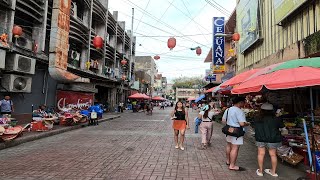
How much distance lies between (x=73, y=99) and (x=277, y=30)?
47.6 feet

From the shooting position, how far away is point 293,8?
37.5 feet

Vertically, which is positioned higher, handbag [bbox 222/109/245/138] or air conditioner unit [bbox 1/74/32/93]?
air conditioner unit [bbox 1/74/32/93]

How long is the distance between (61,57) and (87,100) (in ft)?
23.9

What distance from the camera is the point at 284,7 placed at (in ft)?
40.7

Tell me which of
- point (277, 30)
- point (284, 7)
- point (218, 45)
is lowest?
point (277, 30)

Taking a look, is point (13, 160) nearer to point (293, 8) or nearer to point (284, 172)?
point (284, 172)

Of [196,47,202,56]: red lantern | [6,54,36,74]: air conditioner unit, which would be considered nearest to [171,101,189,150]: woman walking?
[196,47,202,56]: red lantern

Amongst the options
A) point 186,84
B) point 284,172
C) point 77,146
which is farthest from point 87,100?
point 186,84

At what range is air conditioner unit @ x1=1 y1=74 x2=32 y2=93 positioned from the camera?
13016 mm

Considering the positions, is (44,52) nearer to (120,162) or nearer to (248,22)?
(120,162)

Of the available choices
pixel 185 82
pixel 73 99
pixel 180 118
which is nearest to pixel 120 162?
pixel 180 118

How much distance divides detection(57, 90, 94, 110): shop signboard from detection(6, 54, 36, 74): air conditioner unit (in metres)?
4.82

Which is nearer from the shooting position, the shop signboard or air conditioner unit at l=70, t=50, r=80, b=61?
the shop signboard

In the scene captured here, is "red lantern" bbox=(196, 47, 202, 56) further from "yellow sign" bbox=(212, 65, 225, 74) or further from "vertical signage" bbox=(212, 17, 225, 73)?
"yellow sign" bbox=(212, 65, 225, 74)
